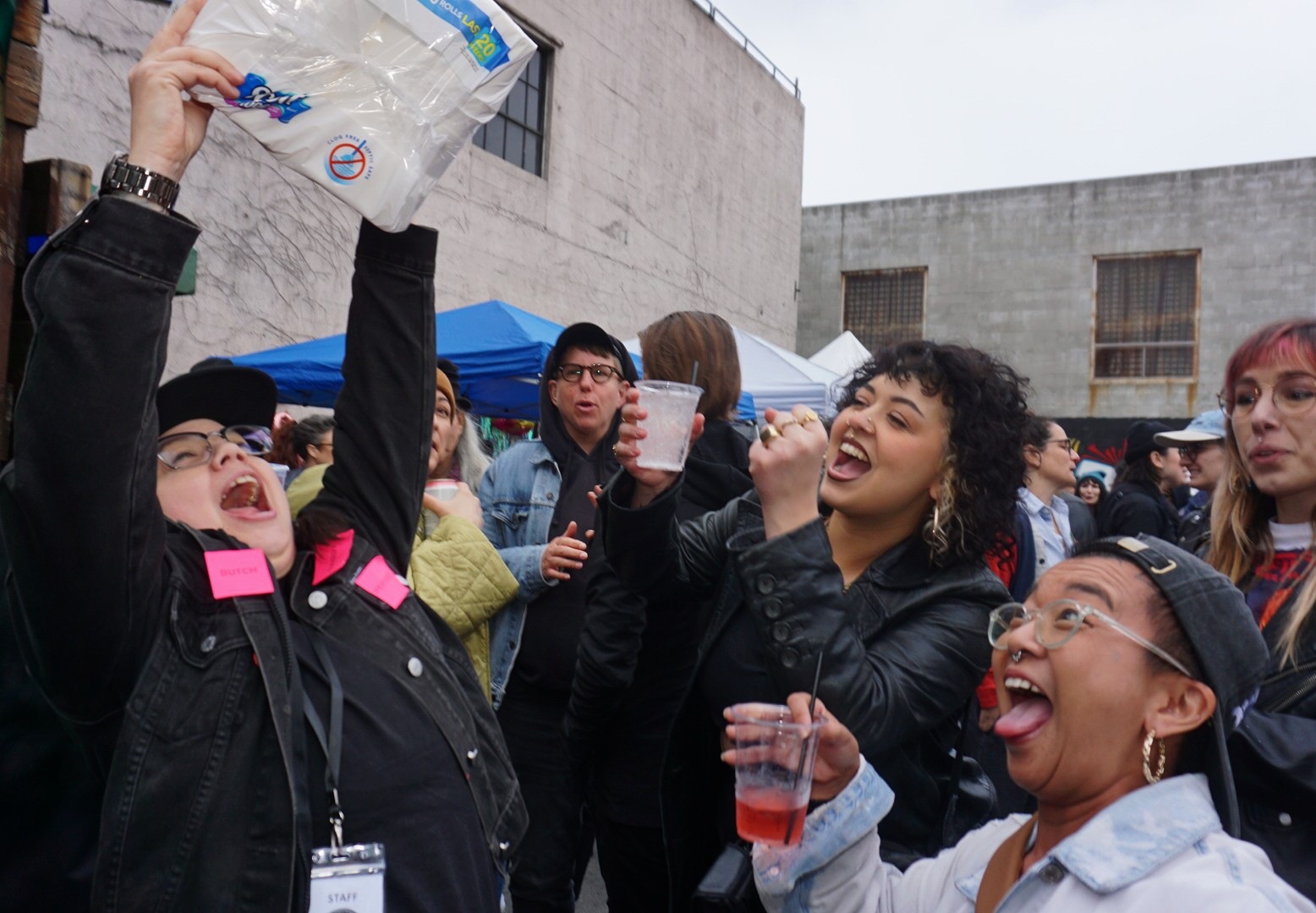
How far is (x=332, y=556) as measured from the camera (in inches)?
71.7

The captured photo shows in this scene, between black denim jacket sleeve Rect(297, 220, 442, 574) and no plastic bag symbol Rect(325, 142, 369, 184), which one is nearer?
no plastic bag symbol Rect(325, 142, 369, 184)

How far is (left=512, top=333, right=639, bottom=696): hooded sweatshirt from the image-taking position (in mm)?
3084

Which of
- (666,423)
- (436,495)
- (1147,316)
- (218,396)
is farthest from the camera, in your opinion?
(1147,316)

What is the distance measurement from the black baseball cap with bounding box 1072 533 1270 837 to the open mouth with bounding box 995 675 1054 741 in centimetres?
23

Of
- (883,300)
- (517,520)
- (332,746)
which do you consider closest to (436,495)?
(517,520)

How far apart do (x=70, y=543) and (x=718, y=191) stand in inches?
Result: 521

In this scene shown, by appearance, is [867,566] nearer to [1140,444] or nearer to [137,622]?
[137,622]

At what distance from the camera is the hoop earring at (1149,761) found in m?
1.44

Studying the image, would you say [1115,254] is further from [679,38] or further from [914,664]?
[914,664]

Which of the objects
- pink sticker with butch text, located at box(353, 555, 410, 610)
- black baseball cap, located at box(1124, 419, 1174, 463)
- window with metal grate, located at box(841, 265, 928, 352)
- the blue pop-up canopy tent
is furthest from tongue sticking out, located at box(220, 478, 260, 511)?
window with metal grate, located at box(841, 265, 928, 352)

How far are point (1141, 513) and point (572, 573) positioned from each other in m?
4.75

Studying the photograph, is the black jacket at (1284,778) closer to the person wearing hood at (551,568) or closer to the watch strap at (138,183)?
the person wearing hood at (551,568)

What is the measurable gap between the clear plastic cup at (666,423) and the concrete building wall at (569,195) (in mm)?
6032

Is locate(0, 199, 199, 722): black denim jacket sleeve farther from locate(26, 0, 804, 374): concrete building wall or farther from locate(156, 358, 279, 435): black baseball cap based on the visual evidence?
locate(26, 0, 804, 374): concrete building wall
